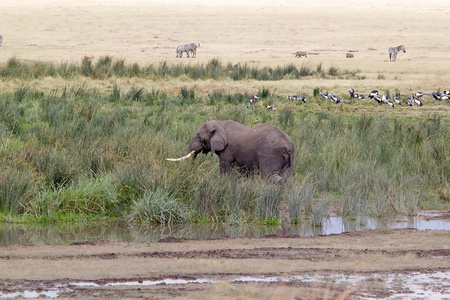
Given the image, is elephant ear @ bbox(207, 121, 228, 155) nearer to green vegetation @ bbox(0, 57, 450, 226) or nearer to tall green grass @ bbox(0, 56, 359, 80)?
green vegetation @ bbox(0, 57, 450, 226)

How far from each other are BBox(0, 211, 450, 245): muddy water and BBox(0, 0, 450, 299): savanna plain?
0.21 m

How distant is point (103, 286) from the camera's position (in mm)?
6312

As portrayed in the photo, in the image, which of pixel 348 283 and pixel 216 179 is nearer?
pixel 348 283

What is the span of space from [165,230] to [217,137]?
6.95ft

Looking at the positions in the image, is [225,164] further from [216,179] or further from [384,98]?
[384,98]

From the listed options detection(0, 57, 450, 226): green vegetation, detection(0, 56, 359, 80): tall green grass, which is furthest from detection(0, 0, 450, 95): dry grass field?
detection(0, 57, 450, 226): green vegetation

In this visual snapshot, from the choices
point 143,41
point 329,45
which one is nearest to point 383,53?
point 329,45

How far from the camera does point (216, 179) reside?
33.8 ft

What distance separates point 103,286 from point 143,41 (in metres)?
37.7

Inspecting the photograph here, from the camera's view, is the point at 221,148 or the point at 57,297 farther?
the point at 221,148

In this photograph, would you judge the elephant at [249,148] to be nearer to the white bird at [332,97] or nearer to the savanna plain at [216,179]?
the savanna plain at [216,179]

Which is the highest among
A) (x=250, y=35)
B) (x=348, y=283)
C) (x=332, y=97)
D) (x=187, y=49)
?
(x=348, y=283)

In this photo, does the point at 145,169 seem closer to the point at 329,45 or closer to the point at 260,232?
the point at 260,232

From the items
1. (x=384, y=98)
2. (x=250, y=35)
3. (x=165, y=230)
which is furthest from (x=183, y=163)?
(x=250, y=35)
